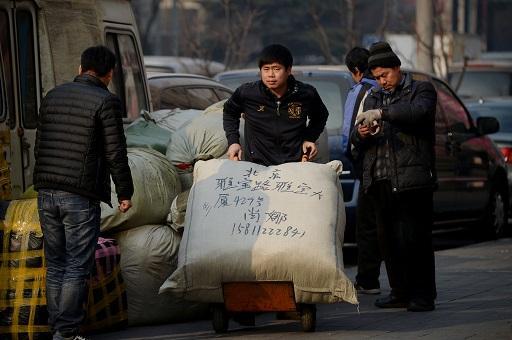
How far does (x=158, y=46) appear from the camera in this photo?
182ft

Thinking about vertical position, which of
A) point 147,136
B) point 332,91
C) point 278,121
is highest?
point 278,121

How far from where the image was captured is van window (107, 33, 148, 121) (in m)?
12.4

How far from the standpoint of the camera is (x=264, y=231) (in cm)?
859

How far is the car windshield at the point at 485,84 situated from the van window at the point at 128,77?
42.0ft

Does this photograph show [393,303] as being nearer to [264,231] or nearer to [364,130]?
[364,130]

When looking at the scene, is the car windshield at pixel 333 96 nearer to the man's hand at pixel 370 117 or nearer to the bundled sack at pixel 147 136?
the bundled sack at pixel 147 136

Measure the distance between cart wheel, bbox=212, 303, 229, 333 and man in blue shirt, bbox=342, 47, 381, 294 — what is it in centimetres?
200

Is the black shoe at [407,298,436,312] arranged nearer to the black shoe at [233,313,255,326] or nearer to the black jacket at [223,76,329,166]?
the black shoe at [233,313,255,326]

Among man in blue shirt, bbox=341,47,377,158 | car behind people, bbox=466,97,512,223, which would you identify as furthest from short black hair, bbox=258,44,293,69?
car behind people, bbox=466,97,512,223

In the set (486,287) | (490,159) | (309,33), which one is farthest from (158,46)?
(486,287)

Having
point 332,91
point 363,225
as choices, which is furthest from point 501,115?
point 363,225

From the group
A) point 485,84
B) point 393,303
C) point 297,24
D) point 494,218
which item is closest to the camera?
point 393,303

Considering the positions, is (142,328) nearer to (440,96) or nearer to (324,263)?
(324,263)

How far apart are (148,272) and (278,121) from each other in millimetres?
1302
